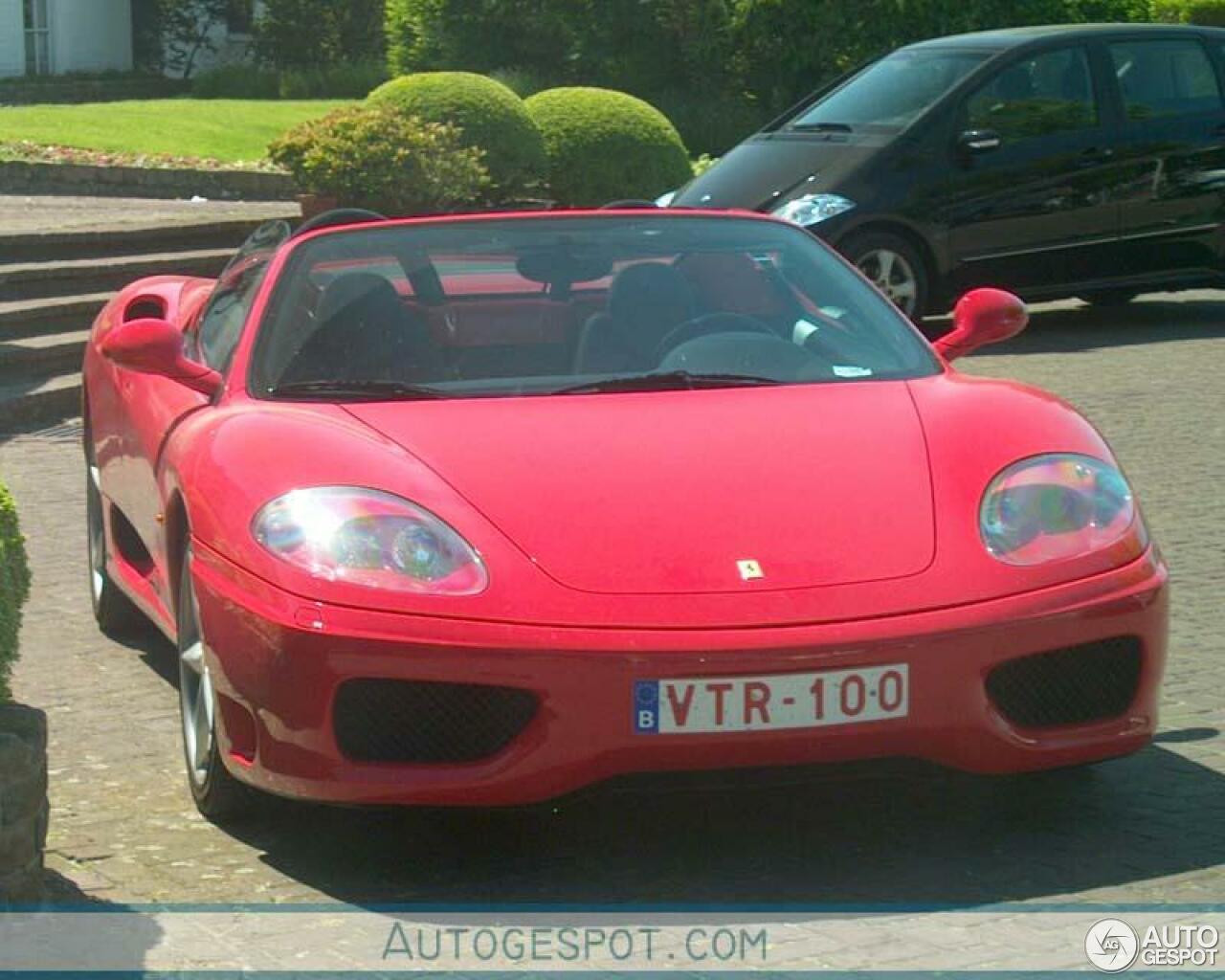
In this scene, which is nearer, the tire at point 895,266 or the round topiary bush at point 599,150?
the tire at point 895,266

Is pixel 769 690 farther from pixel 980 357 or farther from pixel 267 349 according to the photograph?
pixel 980 357

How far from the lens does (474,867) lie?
5.05 m

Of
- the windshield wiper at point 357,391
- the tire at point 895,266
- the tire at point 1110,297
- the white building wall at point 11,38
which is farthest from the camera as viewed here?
the white building wall at point 11,38

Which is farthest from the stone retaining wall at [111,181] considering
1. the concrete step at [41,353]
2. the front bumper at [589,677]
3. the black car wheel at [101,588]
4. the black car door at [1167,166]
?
the front bumper at [589,677]

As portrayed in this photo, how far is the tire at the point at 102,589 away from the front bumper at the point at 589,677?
95.8 inches

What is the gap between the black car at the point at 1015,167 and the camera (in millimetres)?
14391

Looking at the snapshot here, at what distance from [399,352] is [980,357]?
859 cm

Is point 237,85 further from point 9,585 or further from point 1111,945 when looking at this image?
point 1111,945

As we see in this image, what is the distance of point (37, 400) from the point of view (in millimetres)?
12000

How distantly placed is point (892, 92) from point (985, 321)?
9.05m

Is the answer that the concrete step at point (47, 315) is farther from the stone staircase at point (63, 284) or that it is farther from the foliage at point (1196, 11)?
the foliage at point (1196, 11)

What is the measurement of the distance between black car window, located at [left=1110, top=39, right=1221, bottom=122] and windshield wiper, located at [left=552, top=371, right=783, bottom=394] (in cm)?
981

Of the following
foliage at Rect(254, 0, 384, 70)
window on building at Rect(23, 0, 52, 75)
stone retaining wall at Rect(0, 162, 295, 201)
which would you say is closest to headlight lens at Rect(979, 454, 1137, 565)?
stone retaining wall at Rect(0, 162, 295, 201)

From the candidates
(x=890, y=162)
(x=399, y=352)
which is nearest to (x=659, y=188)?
(x=890, y=162)
